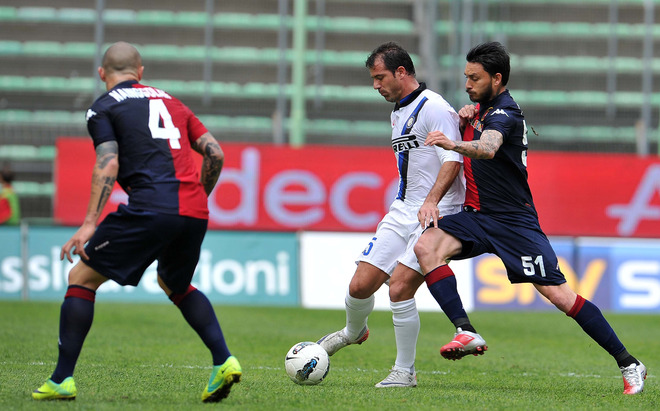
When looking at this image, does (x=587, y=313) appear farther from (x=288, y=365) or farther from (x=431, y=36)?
(x=431, y=36)

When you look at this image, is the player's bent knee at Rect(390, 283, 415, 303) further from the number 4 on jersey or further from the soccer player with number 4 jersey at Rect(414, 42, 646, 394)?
the number 4 on jersey

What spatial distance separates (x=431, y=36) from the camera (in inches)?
687

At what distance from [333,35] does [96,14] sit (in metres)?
4.49

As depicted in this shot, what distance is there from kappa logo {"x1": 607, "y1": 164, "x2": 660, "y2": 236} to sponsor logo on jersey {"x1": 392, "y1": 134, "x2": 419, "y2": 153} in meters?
10.5

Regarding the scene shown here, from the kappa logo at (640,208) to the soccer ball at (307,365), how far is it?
10930mm

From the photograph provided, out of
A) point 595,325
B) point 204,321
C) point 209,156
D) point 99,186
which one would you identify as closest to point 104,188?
point 99,186

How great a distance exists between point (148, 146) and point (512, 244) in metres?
2.27

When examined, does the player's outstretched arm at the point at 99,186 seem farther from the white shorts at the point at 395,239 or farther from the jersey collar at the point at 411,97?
the jersey collar at the point at 411,97

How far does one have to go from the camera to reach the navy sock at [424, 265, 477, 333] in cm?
564

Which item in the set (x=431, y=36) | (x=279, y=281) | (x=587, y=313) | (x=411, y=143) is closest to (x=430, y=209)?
(x=411, y=143)

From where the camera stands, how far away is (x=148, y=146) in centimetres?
496

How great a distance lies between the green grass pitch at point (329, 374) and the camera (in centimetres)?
520

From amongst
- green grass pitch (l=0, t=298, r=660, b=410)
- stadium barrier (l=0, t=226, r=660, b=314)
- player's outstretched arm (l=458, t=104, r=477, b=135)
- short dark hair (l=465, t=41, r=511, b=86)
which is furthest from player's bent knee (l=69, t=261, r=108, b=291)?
stadium barrier (l=0, t=226, r=660, b=314)

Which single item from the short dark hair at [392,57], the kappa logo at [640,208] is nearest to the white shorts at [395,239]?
the short dark hair at [392,57]
